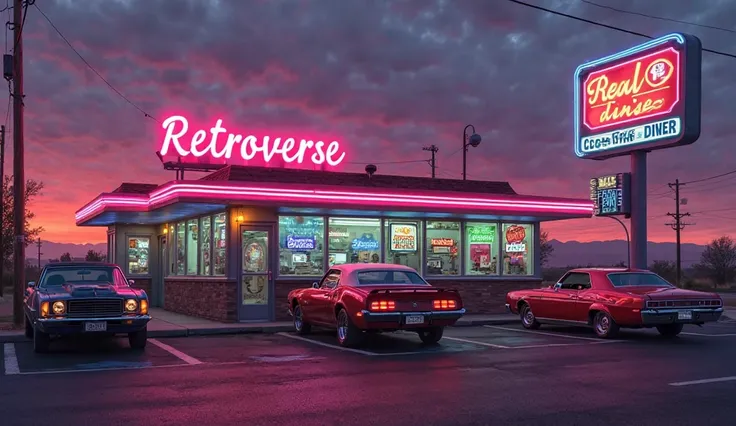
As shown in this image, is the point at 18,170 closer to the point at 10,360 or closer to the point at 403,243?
the point at 10,360

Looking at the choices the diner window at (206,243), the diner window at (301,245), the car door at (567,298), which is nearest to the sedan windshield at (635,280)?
the car door at (567,298)

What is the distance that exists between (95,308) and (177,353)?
65.3 inches

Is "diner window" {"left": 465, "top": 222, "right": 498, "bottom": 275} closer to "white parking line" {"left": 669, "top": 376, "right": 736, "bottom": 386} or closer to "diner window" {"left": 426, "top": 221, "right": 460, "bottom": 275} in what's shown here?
"diner window" {"left": 426, "top": 221, "right": 460, "bottom": 275}

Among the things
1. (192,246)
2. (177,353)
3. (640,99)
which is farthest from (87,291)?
(640,99)

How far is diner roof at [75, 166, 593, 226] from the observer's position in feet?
62.3

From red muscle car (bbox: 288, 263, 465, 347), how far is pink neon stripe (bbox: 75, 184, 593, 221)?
13.1 feet

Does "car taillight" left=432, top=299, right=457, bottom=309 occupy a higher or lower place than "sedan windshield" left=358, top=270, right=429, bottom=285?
lower

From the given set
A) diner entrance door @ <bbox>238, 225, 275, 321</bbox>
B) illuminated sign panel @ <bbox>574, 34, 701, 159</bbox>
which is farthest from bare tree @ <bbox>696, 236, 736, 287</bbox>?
diner entrance door @ <bbox>238, 225, 275, 321</bbox>

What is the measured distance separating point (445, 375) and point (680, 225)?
6581 centimetres

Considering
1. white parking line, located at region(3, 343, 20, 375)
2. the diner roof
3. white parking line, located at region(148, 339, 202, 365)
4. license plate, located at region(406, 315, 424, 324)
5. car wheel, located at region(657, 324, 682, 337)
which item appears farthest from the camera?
the diner roof

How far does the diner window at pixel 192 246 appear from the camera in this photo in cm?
2303

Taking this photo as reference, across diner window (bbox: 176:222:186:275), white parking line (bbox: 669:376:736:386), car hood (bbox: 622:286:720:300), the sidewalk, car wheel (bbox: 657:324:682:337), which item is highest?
diner window (bbox: 176:222:186:275)

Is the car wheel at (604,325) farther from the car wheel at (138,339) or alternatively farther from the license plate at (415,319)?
the car wheel at (138,339)

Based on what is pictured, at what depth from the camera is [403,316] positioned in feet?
45.6
